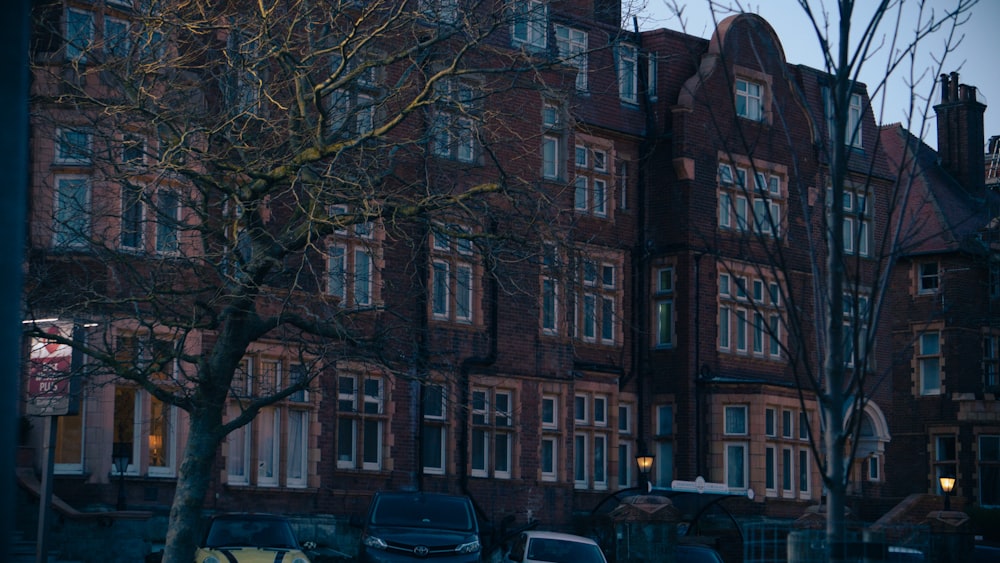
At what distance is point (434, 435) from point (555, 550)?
20.5 ft

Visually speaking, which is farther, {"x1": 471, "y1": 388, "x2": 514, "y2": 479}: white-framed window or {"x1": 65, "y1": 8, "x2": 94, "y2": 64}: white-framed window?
{"x1": 471, "y1": 388, "x2": 514, "y2": 479}: white-framed window

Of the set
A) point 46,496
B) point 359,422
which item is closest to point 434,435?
point 359,422

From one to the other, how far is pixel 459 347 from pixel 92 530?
857 cm

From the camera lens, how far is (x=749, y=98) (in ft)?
107

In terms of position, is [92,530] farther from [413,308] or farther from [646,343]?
[646,343]

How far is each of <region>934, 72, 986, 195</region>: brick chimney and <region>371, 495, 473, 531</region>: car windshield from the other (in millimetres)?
29532

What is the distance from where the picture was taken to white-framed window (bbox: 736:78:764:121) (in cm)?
3222

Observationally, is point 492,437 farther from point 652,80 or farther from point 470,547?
point 652,80

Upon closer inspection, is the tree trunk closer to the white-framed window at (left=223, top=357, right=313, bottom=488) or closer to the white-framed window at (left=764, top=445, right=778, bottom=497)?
the white-framed window at (left=223, top=357, right=313, bottom=488)

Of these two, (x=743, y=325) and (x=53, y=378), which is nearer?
(x=53, y=378)

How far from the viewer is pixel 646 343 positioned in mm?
31109

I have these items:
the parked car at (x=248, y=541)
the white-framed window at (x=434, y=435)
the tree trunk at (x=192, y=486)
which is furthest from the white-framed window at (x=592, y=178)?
the tree trunk at (x=192, y=486)

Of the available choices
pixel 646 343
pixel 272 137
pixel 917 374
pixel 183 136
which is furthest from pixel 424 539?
pixel 917 374

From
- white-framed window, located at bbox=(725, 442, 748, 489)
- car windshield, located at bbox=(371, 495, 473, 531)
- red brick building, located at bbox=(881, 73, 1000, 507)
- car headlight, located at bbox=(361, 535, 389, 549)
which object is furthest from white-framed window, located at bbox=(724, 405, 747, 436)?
car headlight, located at bbox=(361, 535, 389, 549)
